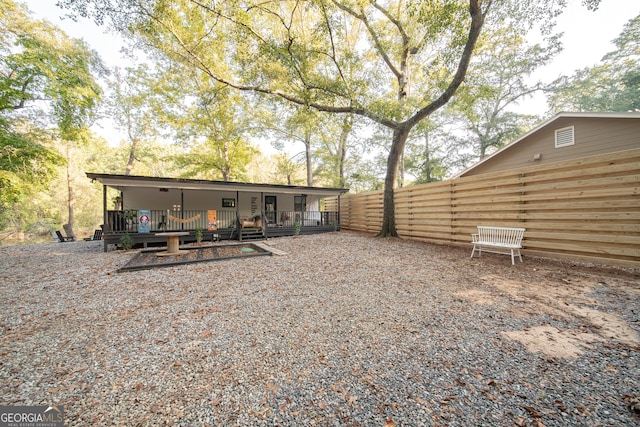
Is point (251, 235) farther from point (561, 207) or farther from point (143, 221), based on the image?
point (561, 207)

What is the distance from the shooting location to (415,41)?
9.92 meters

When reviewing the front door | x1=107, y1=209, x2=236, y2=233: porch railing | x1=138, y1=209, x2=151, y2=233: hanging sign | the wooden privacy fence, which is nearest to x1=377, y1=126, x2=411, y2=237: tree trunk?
the wooden privacy fence

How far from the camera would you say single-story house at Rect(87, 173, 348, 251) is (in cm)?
861

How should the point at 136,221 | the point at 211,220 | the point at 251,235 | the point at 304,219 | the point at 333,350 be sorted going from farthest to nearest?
the point at 304,219
the point at 251,235
the point at 211,220
the point at 136,221
the point at 333,350

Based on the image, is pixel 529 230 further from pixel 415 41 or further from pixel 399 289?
pixel 415 41

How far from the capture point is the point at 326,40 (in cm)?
878

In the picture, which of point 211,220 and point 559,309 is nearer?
point 559,309

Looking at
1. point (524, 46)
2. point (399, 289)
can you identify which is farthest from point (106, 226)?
point (524, 46)

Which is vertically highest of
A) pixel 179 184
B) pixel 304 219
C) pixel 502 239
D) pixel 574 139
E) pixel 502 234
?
pixel 574 139

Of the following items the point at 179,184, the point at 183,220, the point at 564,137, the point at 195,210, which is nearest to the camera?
the point at 564,137

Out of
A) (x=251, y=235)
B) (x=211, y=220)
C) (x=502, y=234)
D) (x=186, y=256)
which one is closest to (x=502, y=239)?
(x=502, y=234)

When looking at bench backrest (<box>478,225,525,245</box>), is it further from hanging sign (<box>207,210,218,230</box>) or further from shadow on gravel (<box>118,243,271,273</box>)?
hanging sign (<box>207,210,218,230</box>)

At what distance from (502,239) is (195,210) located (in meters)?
13.1

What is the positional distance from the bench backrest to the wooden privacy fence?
21 cm
